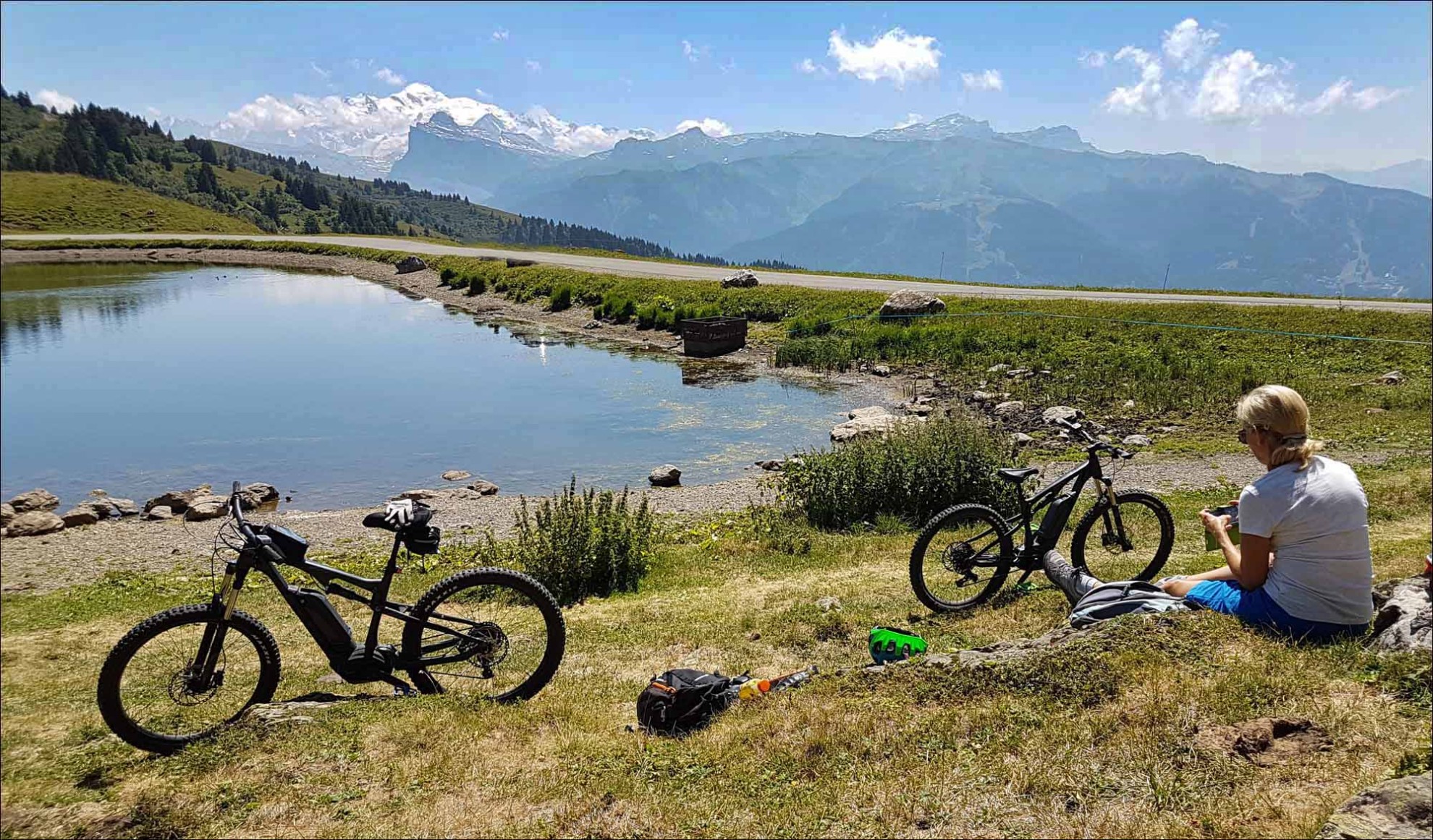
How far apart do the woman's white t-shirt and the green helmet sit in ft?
8.24

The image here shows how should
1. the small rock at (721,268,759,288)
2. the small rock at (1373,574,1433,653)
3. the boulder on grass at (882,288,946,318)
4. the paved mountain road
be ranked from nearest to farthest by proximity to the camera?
1. the small rock at (1373,574,1433,653)
2. the paved mountain road
3. the boulder on grass at (882,288,946,318)
4. the small rock at (721,268,759,288)

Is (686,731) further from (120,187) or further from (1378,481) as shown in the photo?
(1378,481)

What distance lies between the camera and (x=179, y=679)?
18.1ft

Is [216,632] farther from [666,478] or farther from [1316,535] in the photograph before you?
[666,478]

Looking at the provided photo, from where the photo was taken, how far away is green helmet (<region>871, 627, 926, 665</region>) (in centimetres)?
655

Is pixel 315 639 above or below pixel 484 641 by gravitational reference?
above

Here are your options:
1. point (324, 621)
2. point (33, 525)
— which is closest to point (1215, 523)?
point (324, 621)

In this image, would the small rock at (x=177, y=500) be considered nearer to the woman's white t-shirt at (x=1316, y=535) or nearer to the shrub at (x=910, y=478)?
the shrub at (x=910, y=478)

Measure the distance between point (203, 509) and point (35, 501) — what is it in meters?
2.84

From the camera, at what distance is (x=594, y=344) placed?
37.5 metres

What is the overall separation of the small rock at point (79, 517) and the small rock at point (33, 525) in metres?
0.20

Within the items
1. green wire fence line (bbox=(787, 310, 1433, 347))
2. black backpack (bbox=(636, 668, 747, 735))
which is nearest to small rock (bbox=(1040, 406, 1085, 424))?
green wire fence line (bbox=(787, 310, 1433, 347))

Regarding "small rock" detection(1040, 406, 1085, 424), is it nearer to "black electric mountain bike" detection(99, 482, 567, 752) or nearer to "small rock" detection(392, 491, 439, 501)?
"small rock" detection(392, 491, 439, 501)

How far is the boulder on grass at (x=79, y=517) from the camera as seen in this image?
14719 mm
